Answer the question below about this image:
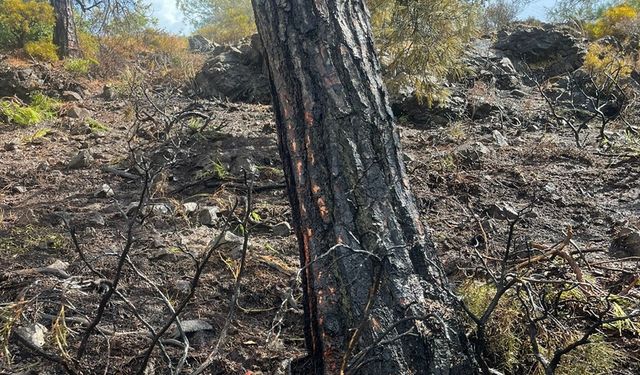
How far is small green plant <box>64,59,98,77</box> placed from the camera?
8.95 metres

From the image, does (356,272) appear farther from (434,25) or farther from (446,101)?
(446,101)

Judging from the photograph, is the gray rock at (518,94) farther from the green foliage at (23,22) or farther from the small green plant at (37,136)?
the green foliage at (23,22)

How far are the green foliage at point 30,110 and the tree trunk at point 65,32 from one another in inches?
122

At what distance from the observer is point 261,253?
10.6 ft

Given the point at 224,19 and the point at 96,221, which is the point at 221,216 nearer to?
the point at 96,221

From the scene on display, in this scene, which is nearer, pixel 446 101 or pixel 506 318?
pixel 506 318

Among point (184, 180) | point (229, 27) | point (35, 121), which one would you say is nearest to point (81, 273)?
point (184, 180)

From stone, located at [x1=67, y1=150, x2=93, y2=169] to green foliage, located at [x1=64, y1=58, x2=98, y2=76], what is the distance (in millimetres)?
4262

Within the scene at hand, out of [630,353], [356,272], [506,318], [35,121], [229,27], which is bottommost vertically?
[630,353]

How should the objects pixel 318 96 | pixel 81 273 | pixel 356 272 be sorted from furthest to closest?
pixel 81 273 < pixel 318 96 < pixel 356 272

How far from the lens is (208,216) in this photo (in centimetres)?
374

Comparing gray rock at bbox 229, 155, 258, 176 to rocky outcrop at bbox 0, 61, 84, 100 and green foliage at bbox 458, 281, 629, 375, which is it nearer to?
green foliage at bbox 458, 281, 629, 375

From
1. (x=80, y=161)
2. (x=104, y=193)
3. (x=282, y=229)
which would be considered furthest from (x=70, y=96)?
(x=282, y=229)

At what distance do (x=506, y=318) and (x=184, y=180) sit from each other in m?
3.17
